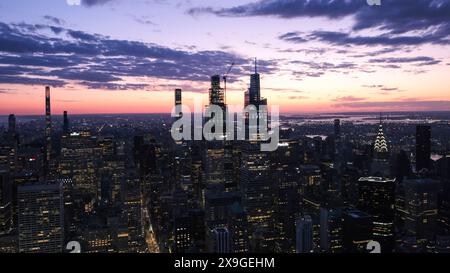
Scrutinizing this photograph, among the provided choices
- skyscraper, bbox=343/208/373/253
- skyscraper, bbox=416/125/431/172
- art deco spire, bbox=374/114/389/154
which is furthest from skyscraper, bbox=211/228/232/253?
skyscraper, bbox=416/125/431/172

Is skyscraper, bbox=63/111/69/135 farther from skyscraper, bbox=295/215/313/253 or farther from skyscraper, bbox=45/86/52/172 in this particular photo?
skyscraper, bbox=295/215/313/253

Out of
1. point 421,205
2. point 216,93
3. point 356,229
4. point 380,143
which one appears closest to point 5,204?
point 216,93

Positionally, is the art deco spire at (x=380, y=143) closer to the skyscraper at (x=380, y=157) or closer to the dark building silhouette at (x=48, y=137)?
the skyscraper at (x=380, y=157)

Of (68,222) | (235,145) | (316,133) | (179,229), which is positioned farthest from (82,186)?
(316,133)

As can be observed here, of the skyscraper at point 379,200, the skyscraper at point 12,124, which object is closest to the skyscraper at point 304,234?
the skyscraper at point 379,200
